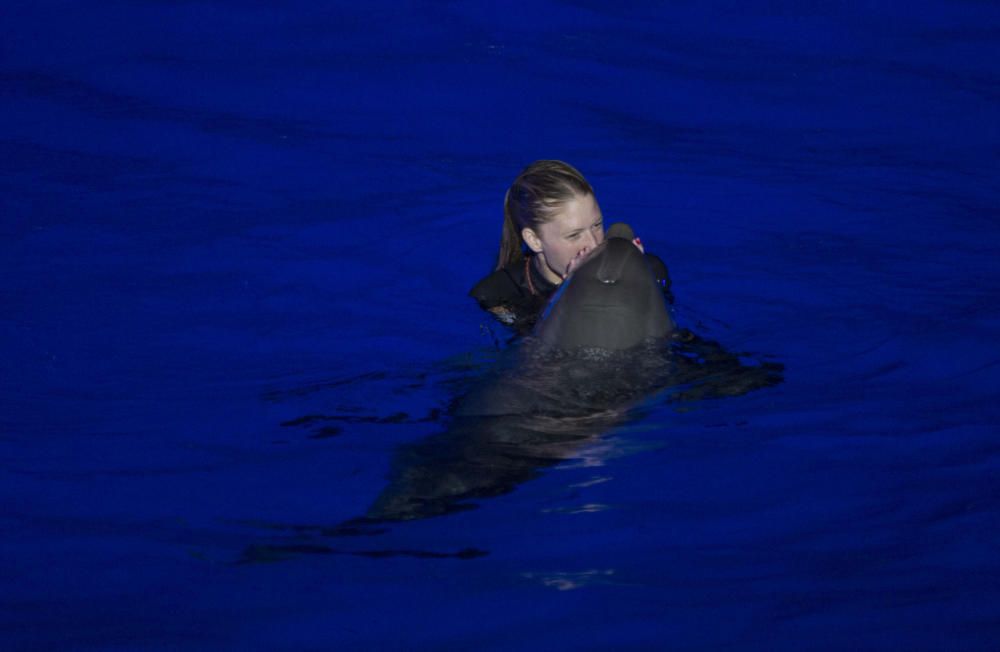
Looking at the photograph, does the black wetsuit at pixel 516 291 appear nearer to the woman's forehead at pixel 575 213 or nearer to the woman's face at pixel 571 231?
the woman's face at pixel 571 231

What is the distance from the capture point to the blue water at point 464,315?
3102mm

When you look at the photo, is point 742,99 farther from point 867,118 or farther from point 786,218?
point 786,218

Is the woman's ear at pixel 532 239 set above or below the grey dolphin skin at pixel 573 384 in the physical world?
above

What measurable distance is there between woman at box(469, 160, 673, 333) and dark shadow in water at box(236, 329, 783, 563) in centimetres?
57

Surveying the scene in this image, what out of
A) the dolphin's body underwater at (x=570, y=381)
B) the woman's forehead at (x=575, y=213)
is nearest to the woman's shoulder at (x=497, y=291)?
the woman's forehead at (x=575, y=213)

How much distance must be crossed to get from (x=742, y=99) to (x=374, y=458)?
5.47 m

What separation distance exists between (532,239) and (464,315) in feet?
3.35

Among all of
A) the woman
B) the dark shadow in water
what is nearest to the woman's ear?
the woman

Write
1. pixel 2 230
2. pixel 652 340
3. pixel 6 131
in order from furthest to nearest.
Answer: pixel 6 131 → pixel 2 230 → pixel 652 340

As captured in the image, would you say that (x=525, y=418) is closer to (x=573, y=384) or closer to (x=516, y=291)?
(x=573, y=384)

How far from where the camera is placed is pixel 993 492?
140 inches

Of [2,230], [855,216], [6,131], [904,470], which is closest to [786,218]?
[855,216]

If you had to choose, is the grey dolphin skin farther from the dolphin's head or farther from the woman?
the woman

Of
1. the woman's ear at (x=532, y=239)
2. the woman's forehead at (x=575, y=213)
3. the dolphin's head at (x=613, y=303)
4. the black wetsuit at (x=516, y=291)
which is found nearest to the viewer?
the dolphin's head at (x=613, y=303)
